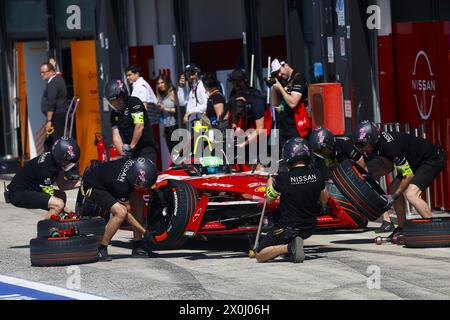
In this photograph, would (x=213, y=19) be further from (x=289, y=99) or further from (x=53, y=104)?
(x=289, y=99)

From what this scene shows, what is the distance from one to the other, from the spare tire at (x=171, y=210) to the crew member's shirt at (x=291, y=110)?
2740mm

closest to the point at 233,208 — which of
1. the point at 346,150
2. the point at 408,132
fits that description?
the point at 346,150

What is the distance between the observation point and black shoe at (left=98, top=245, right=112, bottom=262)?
1365cm

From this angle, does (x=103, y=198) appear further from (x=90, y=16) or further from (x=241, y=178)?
(x=90, y=16)

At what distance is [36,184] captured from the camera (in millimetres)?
14977

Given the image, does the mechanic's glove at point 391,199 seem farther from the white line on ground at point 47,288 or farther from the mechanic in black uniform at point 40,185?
the white line on ground at point 47,288

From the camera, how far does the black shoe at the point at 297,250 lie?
41.9ft

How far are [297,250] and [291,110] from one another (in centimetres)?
371

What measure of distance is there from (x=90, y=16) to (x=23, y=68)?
1717 mm

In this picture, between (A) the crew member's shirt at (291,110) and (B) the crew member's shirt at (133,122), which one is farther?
(A) the crew member's shirt at (291,110)

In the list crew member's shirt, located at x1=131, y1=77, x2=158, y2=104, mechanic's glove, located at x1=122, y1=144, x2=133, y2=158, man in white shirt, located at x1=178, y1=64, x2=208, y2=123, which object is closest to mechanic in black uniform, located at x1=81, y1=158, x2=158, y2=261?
mechanic's glove, located at x1=122, y1=144, x2=133, y2=158

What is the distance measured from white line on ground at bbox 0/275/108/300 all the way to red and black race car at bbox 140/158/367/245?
5.69 feet

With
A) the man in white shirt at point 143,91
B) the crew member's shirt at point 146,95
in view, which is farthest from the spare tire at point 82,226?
the crew member's shirt at point 146,95

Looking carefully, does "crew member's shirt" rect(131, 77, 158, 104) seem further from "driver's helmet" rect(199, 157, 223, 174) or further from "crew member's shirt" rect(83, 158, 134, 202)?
"crew member's shirt" rect(83, 158, 134, 202)
